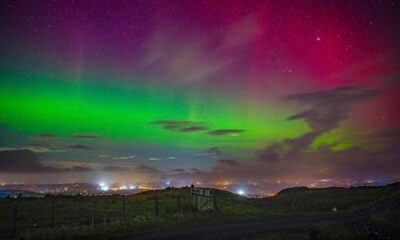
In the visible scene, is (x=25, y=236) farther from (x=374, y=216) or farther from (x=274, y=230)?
(x=374, y=216)

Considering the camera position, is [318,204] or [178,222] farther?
[318,204]

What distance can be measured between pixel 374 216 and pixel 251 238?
2216 cm

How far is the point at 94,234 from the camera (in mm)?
24094

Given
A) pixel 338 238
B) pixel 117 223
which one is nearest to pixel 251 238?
pixel 338 238

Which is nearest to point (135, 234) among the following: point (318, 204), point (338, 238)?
point (338, 238)

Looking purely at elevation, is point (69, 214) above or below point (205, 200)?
below

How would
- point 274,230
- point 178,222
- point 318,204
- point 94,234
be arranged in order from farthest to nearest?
1. point 318,204
2. point 178,222
3. point 274,230
4. point 94,234

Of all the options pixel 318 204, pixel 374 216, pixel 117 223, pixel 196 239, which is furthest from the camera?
pixel 318 204

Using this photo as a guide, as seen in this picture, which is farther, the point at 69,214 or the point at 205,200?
the point at 205,200

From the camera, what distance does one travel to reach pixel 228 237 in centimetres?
2306

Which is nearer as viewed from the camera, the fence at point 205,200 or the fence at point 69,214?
the fence at point 69,214

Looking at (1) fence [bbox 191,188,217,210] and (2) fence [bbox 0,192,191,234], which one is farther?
(1) fence [bbox 191,188,217,210]

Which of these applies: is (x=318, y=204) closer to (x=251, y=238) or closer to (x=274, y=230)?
(x=274, y=230)

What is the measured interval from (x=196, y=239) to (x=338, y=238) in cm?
921
